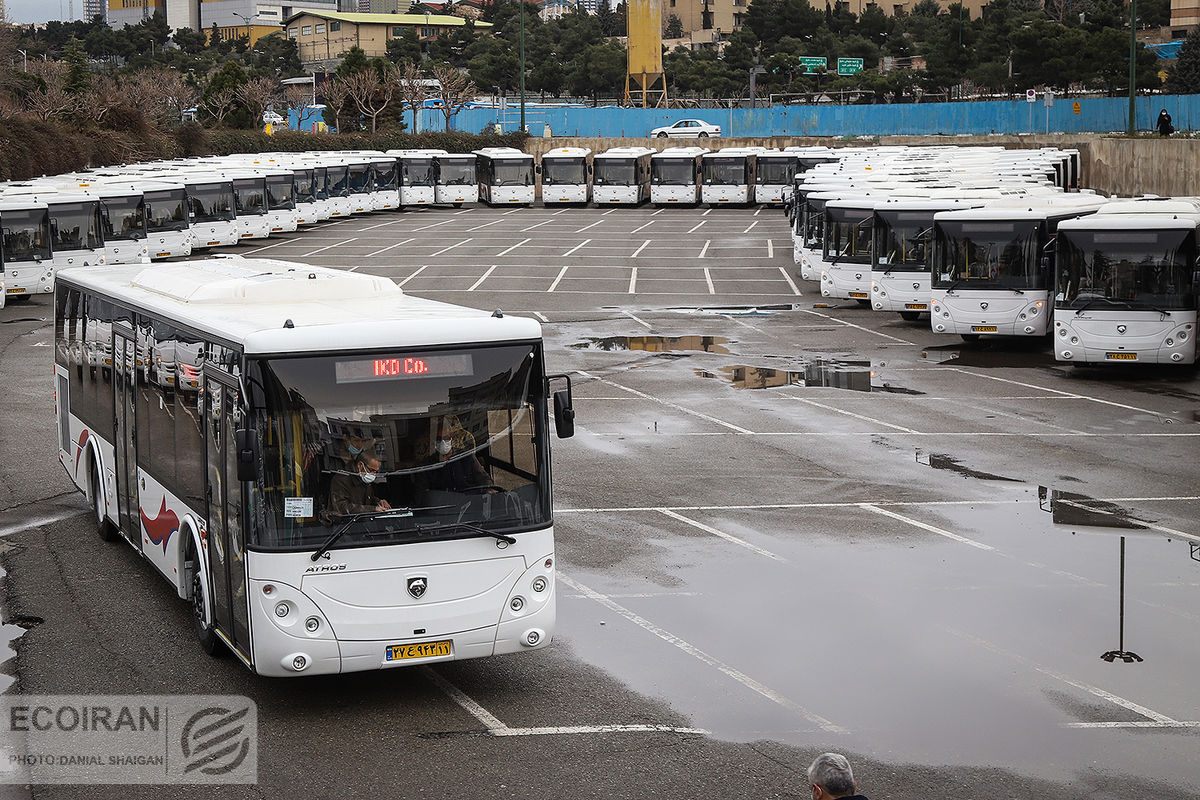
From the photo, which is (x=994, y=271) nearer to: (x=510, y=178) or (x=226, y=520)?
(x=226, y=520)

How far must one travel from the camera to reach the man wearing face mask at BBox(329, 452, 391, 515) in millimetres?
9516

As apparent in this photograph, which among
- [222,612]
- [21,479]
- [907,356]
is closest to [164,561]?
[222,612]

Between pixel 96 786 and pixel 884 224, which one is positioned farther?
pixel 884 224

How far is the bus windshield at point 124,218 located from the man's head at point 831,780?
35.0 m

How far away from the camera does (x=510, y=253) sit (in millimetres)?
45125

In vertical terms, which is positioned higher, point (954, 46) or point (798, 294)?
point (954, 46)

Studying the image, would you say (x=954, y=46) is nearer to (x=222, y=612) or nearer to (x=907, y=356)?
(x=907, y=356)

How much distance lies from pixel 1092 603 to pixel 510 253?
112 feet


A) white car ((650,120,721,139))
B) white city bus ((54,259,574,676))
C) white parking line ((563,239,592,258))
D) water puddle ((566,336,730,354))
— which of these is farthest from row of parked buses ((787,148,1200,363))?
white car ((650,120,721,139))

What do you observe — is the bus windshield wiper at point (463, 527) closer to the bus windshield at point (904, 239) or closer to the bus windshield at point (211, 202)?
the bus windshield at point (904, 239)

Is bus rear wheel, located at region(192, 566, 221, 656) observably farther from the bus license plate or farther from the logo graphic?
the bus license plate

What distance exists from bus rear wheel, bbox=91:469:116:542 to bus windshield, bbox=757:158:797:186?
5348 cm

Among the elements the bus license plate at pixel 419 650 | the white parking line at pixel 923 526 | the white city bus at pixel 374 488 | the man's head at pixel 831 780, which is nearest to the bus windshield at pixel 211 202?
the white parking line at pixel 923 526

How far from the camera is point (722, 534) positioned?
14.5m
